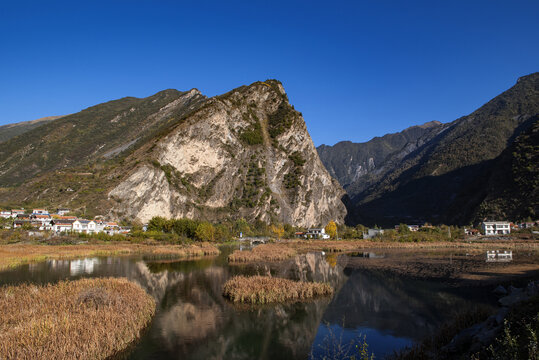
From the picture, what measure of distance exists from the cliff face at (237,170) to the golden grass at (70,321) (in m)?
90.8

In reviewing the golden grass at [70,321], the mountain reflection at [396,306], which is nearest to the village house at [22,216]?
the golden grass at [70,321]

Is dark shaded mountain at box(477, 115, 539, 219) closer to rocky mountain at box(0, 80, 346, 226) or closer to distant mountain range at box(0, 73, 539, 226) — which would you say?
distant mountain range at box(0, 73, 539, 226)

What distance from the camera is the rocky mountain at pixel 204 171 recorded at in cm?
11281

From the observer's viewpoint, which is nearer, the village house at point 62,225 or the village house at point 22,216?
the village house at point 62,225

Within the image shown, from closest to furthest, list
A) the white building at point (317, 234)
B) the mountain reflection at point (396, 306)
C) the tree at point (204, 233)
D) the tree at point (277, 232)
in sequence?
the mountain reflection at point (396, 306) < the tree at point (204, 233) < the white building at point (317, 234) < the tree at point (277, 232)

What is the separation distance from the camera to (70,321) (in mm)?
15180

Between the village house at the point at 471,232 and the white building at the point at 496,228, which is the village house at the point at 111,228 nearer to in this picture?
the village house at the point at 471,232

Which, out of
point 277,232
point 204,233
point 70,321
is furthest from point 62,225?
point 70,321

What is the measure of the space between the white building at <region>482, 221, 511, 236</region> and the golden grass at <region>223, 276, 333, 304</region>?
9730cm

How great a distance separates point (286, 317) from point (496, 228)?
108m

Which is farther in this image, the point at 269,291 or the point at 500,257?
the point at 500,257

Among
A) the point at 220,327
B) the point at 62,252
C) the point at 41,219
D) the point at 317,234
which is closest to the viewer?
the point at 220,327

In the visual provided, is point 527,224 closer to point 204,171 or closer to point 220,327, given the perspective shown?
point 220,327

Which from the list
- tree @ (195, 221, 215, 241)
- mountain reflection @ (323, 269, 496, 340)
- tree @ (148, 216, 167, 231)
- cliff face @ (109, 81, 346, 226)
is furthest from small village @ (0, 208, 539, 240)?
mountain reflection @ (323, 269, 496, 340)
